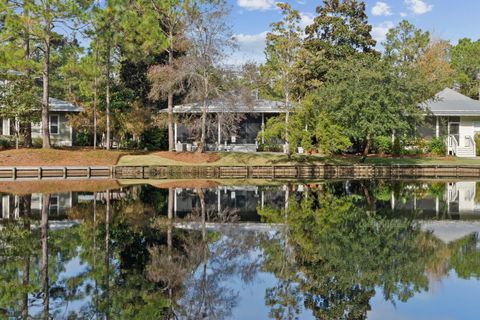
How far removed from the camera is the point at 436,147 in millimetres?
45719

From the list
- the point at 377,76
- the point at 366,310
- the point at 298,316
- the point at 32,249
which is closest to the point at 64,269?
the point at 32,249

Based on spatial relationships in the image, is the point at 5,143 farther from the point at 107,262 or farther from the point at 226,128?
the point at 107,262

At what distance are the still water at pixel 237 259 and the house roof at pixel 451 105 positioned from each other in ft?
79.0

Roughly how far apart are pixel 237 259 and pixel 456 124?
39.2 meters

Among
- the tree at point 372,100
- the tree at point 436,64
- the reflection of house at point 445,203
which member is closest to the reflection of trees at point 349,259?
the reflection of house at point 445,203

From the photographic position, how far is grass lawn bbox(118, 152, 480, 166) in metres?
38.9

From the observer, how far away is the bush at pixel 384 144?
44.8 m

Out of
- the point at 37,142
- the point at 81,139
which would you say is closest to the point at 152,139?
the point at 81,139

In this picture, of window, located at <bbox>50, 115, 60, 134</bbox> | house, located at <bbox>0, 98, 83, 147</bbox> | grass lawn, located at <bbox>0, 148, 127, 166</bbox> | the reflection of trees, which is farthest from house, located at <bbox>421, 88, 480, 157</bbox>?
window, located at <bbox>50, 115, 60, 134</bbox>

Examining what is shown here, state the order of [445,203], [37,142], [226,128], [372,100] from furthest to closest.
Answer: [37,142] → [226,128] → [372,100] → [445,203]

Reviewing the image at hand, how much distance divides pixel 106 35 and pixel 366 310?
90.1ft

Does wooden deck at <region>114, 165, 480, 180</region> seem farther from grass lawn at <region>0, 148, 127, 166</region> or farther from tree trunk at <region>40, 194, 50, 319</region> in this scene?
tree trunk at <region>40, 194, 50, 319</region>

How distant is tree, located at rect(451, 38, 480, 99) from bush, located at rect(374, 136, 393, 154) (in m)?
36.3

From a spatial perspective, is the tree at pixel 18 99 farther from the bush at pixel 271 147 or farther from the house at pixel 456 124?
the house at pixel 456 124
